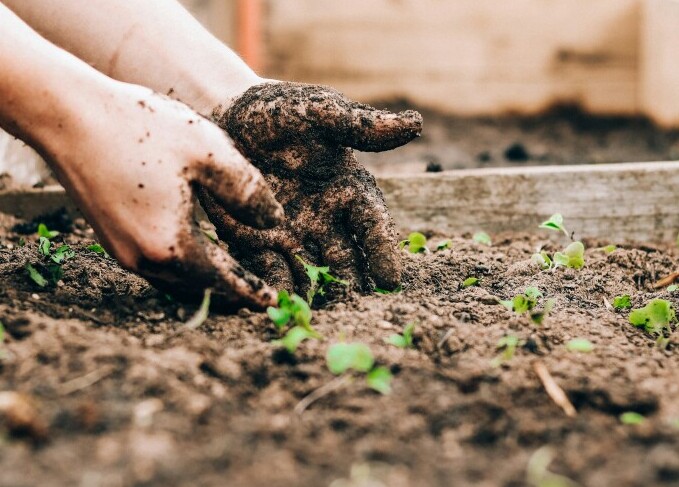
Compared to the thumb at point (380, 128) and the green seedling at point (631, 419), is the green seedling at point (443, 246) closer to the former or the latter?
the thumb at point (380, 128)

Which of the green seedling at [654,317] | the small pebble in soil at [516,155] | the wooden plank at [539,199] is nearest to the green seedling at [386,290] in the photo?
the green seedling at [654,317]

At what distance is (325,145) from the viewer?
176 cm

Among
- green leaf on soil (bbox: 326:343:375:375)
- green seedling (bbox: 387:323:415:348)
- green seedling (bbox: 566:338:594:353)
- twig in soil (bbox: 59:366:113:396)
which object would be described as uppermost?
twig in soil (bbox: 59:366:113:396)

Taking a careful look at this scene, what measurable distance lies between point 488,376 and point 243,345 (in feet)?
1.43

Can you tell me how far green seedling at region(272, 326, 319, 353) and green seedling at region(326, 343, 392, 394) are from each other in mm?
86

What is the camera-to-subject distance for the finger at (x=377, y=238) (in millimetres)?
1703

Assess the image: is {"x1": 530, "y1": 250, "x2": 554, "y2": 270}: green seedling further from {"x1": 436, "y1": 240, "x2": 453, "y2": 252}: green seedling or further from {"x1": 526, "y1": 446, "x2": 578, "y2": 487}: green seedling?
{"x1": 526, "y1": 446, "x2": 578, "y2": 487}: green seedling

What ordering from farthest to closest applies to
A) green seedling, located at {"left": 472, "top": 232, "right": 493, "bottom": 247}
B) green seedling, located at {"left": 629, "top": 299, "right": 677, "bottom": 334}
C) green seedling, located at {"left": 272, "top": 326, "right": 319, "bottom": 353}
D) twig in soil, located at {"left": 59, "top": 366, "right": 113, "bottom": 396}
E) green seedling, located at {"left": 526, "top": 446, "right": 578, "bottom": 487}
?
green seedling, located at {"left": 472, "top": 232, "right": 493, "bottom": 247} < green seedling, located at {"left": 629, "top": 299, "right": 677, "bottom": 334} < green seedling, located at {"left": 272, "top": 326, "right": 319, "bottom": 353} < twig in soil, located at {"left": 59, "top": 366, "right": 113, "bottom": 396} < green seedling, located at {"left": 526, "top": 446, "right": 578, "bottom": 487}

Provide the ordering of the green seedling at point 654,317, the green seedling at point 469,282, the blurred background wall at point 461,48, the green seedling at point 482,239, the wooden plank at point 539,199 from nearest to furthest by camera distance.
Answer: the green seedling at point 654,317
the green seedling at point 469,282
the green seedling at point 482,239
the wooden plank at point 539,199
the blurred background wall at point 461,48

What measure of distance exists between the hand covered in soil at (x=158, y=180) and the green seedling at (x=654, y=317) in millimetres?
804

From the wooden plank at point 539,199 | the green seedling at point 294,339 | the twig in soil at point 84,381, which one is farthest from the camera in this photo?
the wooden plank at point 539,199

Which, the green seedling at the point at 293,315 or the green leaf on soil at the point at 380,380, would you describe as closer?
the green leaf on soil at the point at 380,380

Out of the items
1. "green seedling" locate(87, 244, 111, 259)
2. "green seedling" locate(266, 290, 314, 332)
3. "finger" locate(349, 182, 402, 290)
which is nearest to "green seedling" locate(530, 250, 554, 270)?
"finger" locate(349, 182, 402, 290)

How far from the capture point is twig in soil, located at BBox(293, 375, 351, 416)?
112 cm
